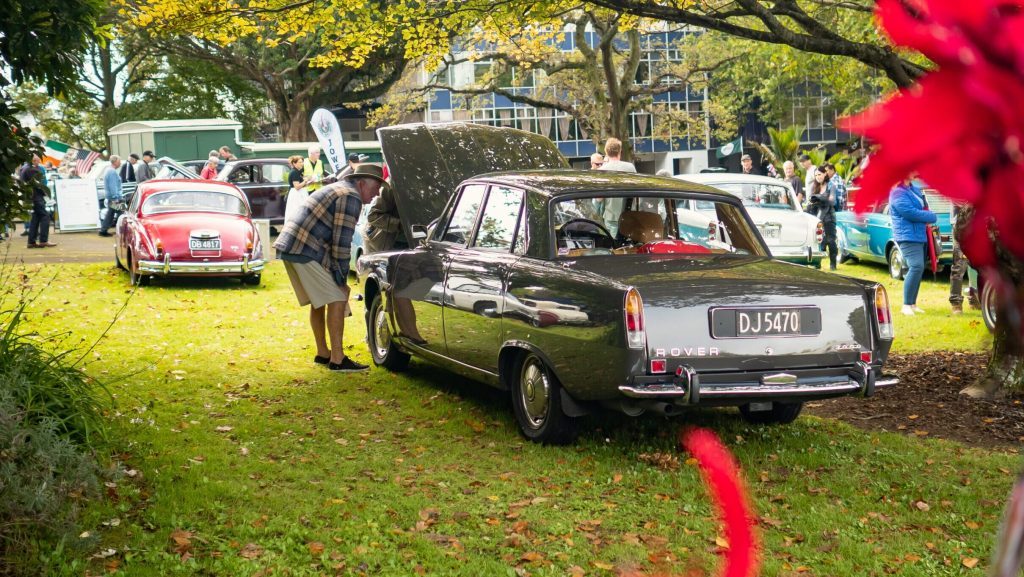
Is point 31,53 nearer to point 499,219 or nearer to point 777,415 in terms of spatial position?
point 499,219

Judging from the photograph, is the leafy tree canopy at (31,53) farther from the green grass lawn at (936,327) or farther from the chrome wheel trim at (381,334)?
the green grass lawn at (936,327)

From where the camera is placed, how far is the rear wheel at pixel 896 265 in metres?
18.4

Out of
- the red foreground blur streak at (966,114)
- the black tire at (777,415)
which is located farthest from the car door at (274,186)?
the red foreground blur streak at (966,114)

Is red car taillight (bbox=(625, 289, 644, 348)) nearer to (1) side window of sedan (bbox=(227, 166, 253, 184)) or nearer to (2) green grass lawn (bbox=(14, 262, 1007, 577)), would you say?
(2) green grass lawn (bbox=(14, 262, 1007, 577))

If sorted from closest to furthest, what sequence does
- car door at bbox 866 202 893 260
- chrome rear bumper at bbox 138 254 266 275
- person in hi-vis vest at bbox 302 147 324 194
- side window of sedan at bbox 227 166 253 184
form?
chrome rear bumper at bbox 138 254 266 275
car door at bbox 866 202 893 260
person in hi-vis vest at bbox 302 147 324 194
side window of sedan at bbox 227 166 253 184

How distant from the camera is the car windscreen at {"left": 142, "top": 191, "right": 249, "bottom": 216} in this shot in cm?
1847

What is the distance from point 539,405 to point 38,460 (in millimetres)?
3358

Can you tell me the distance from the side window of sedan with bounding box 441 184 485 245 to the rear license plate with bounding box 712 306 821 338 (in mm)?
2663

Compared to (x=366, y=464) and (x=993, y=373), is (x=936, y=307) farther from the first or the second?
(x=366, y=464)

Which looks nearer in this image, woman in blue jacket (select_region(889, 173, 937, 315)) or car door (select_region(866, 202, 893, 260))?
woman in blue jacket (select_region(889, 173, 937, 315))

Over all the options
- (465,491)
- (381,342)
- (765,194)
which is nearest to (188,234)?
(381,342)

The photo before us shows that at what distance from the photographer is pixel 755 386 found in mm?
6715

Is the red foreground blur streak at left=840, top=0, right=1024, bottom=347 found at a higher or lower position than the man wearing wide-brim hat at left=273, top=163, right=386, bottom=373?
higher

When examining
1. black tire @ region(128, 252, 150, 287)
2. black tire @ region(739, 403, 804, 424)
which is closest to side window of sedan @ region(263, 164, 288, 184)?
black tire @ region(128, 252, 150, 287)
